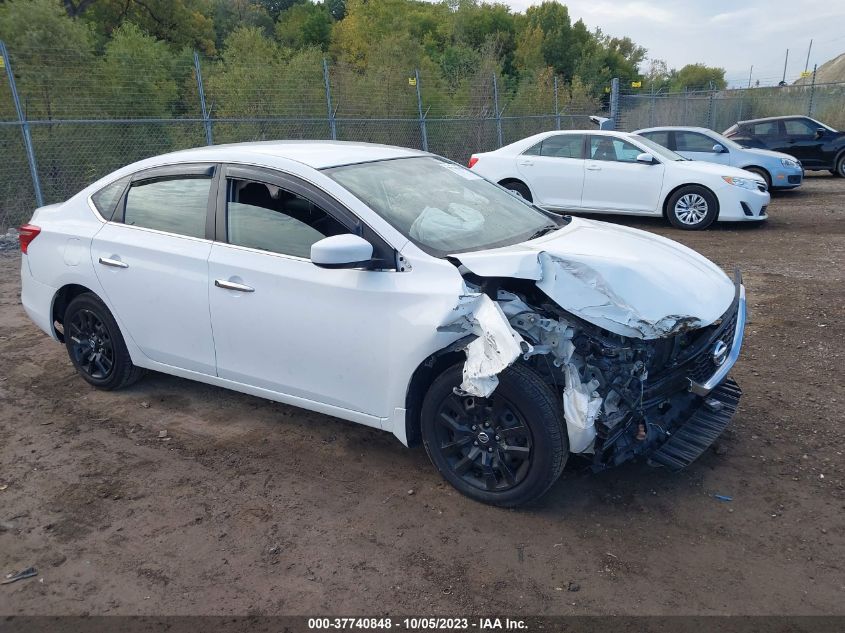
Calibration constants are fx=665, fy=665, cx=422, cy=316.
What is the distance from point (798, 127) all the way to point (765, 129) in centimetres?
78

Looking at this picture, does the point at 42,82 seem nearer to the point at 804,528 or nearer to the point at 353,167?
the point at 353,167

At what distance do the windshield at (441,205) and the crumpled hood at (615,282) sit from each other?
22cm

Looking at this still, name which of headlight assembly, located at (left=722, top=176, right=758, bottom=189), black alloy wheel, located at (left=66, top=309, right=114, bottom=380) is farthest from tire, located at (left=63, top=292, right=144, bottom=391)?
headlight assembly, located at (left=722, top=176, right=758, bottom=189)

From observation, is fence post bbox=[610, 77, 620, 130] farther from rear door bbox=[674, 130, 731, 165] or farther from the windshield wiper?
the windshield wiper

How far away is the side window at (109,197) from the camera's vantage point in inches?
174

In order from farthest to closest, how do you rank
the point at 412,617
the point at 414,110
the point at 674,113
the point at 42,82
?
the point at 674,113 < the point at 414,110 < the point at 42,82 < the point at 412,617

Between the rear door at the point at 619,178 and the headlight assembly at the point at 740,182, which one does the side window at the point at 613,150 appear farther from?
the headlight assembly at the point at 740,182

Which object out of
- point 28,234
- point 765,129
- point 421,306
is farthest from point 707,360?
point 765,129

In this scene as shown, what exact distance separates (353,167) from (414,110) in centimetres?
1304

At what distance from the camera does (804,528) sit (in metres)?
3.07

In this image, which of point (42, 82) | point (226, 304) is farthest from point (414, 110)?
point (226, 304)

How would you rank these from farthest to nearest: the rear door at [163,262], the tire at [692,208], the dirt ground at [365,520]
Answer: the tire at [692,208] → the rear door at [163,262] → the dirt ground at [365,520]

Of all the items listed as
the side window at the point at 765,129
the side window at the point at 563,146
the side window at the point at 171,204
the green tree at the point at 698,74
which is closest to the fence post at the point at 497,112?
the side window at the point at 765,129

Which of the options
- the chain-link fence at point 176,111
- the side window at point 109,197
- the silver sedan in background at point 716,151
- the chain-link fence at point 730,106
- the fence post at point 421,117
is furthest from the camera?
the chain-link fence at point 730,106
